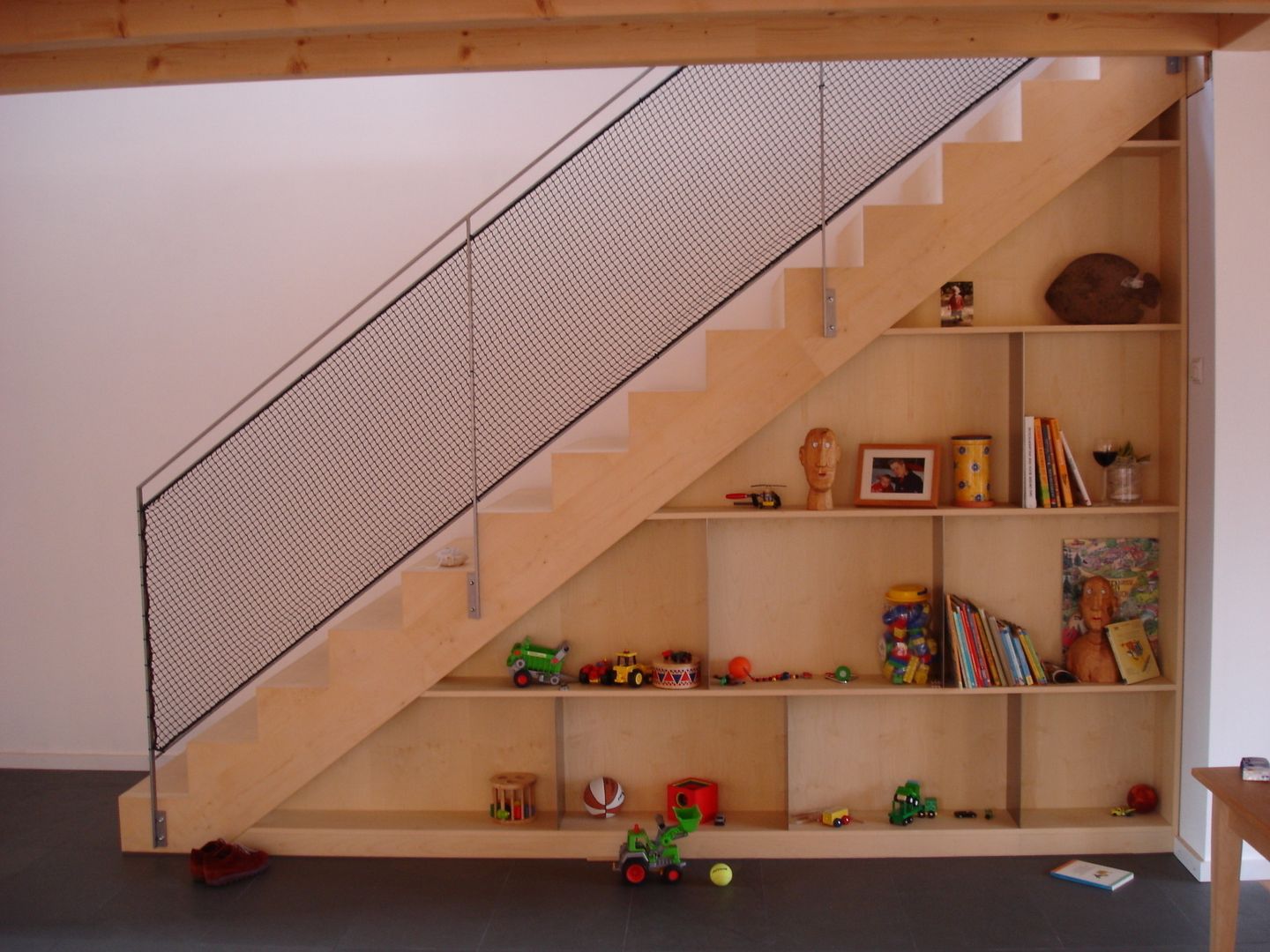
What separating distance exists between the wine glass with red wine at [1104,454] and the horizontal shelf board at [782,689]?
0.70m

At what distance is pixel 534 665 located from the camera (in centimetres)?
438

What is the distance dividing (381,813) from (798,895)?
171cm

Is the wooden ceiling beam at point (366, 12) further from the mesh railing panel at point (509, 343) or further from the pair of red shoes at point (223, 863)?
the pair of red shoes at point (223, 863)

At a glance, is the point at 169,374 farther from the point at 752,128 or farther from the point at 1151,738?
the point at 1151,738

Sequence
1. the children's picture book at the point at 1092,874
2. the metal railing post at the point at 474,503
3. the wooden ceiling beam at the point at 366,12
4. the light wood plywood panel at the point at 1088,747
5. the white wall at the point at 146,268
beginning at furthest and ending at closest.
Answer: the white wall at the point at 146,268 → the light wood plywood panel at the point at 1088,747 → the metal railing post at the point at 474,503 → the children's picture book at the point at 1092,874 → the wooden ceiling beam at the point at 366,12

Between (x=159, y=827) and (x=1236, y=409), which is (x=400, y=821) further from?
(x=1236, y=409)

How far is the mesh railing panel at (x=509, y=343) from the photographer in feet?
14.2

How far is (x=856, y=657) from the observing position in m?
4.48

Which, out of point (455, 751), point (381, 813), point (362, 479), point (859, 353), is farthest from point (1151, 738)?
point (362, 479)

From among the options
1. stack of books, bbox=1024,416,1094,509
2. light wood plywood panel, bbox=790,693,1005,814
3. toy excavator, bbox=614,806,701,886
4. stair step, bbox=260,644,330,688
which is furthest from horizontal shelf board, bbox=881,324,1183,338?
stair step, bbox=260,644,330,688

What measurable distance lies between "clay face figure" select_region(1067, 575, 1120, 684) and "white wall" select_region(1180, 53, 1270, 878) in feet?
A: 1.07

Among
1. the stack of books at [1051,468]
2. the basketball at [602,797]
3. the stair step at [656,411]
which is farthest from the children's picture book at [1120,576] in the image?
the basketball at [602,797]

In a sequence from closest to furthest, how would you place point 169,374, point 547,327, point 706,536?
point 706,536
point 547,327
point 169,374

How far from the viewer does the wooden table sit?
287cm
